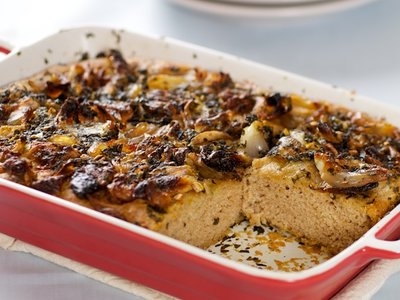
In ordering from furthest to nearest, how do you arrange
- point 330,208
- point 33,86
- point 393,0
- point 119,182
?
point 393,0, point 33,86, point 330,208, point 119,182

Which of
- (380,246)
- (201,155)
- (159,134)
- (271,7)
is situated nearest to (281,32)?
(271,7)

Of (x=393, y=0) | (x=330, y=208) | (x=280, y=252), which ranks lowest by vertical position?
(x=280, y=252)

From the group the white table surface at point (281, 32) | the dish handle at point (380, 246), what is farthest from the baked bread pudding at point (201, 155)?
the white table surface at point (281, 32)

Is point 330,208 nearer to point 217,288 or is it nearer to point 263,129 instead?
point 263,129

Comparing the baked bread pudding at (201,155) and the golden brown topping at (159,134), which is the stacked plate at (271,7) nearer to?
the golden brown topping at (159,134)

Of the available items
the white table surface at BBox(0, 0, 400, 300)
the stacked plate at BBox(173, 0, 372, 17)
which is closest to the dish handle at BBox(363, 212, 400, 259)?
the white table surface at BBox(0, 0, 400, 300)

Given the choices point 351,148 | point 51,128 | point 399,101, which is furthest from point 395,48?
point 51,128
